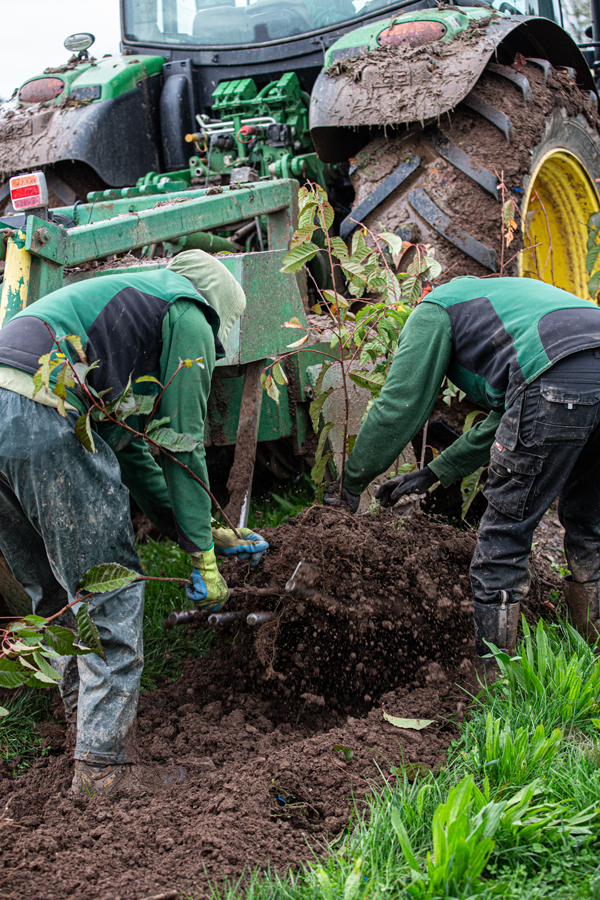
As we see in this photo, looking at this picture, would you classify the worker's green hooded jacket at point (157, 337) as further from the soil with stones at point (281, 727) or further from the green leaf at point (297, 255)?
the soil with stones at point (281, 727)

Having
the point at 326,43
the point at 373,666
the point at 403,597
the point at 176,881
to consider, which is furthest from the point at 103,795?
the point at 326,43

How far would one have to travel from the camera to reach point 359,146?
11.2 ft

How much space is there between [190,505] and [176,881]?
3.08 ft

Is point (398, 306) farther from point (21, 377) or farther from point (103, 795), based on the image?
point (103, 795)

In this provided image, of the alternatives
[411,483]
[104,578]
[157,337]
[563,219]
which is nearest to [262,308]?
[157,337]

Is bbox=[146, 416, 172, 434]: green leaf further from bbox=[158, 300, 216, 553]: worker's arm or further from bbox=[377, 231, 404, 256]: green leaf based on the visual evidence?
bbox=[377, 231, 404, 256]: green leaf

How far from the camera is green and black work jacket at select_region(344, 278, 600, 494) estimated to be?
81.6 inches

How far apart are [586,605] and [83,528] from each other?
59.4 inches

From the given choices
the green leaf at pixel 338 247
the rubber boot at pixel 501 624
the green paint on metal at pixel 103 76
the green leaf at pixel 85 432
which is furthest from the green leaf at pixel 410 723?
the green paint on metal at pixel 103 76

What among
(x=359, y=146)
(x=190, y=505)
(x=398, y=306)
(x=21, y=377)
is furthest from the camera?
(x=359, y=146)

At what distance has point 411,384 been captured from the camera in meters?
2.27

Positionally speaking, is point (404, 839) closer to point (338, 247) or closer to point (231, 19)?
point (338, 247)

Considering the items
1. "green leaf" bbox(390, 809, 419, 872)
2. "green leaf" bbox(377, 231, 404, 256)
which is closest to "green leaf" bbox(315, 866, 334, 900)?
"green leaf" bbox(390, 809, 419, 872)

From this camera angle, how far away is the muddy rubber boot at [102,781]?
6.48 feet
